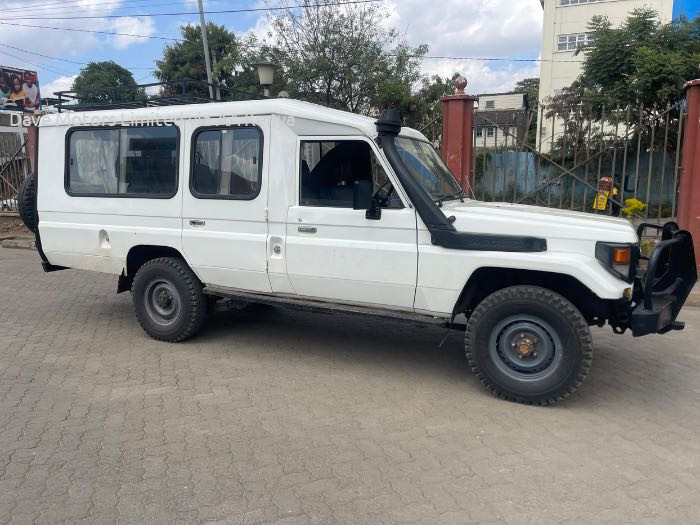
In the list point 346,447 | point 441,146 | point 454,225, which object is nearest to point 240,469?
point 346,447

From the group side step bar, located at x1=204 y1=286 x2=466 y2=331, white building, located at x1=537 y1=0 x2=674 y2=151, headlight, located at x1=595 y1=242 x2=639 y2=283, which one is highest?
white building, located at x1=537 y1=0 x2=674 y2=151

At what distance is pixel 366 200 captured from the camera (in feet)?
15.1

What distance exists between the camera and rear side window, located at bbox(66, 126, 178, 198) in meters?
5.70

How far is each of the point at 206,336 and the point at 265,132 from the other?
7.53 ft

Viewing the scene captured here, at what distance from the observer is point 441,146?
998 cm

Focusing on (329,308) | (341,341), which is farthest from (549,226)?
(341,341)

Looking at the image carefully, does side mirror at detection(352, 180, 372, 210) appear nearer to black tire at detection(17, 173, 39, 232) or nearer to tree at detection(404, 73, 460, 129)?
black tire at detection(17, 173, 39, 232)

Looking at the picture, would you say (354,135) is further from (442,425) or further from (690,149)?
(690,149)

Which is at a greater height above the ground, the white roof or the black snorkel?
the white roof

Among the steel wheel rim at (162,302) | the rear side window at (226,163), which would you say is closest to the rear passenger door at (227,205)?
the rear side window at (226,163)

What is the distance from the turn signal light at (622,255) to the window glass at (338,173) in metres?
1.66

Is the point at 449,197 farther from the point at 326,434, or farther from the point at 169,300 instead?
the point at 169,300

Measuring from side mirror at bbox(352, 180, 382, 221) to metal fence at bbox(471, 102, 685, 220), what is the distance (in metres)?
5.26

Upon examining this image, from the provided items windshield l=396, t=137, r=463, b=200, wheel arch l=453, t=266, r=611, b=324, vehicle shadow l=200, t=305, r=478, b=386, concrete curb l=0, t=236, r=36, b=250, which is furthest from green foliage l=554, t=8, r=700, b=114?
concrete curb l=0, t=236, r=36, b=250
